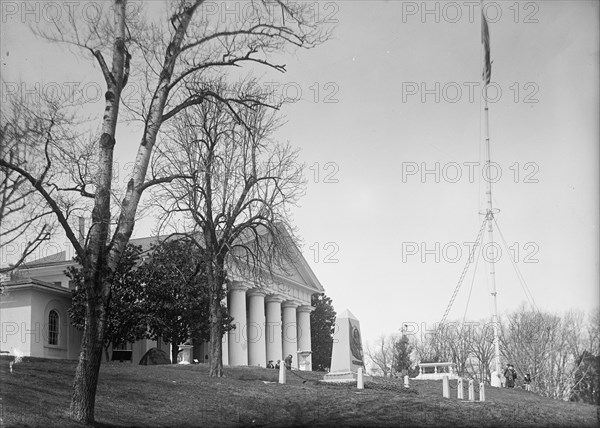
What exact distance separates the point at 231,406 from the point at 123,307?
70.7 ft

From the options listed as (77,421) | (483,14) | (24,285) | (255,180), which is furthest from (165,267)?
(77,421)

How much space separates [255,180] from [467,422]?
39.8 ft

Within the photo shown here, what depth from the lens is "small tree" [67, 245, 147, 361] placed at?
37188 millimetres

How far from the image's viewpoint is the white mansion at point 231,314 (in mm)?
38656

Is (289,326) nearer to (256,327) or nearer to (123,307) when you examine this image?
(256,327)

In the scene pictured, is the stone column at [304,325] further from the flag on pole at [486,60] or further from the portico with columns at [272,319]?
the flag on pole at [486,60]

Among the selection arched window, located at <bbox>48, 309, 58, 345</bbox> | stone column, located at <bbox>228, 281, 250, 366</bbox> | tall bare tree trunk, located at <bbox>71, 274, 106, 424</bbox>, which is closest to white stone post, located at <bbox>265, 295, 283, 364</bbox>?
stone column, located at <bbox>228, 281, 250, 366</bbox>

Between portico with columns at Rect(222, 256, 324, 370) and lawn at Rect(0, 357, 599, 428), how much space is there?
23107 millimetres

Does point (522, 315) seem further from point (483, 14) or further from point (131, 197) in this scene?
point (131, 197)

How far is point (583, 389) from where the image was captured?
40.2 m

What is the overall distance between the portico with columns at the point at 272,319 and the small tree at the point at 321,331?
18.0 feet

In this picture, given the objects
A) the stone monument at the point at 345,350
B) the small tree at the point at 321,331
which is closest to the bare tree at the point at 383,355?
the small tree at the point at 321,331

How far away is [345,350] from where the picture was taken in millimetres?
25828

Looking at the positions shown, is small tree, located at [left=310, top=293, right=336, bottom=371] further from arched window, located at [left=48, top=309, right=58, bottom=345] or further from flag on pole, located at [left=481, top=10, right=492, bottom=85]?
flag on pole, located at [left=481, top=10, right=492, bottom=85]
